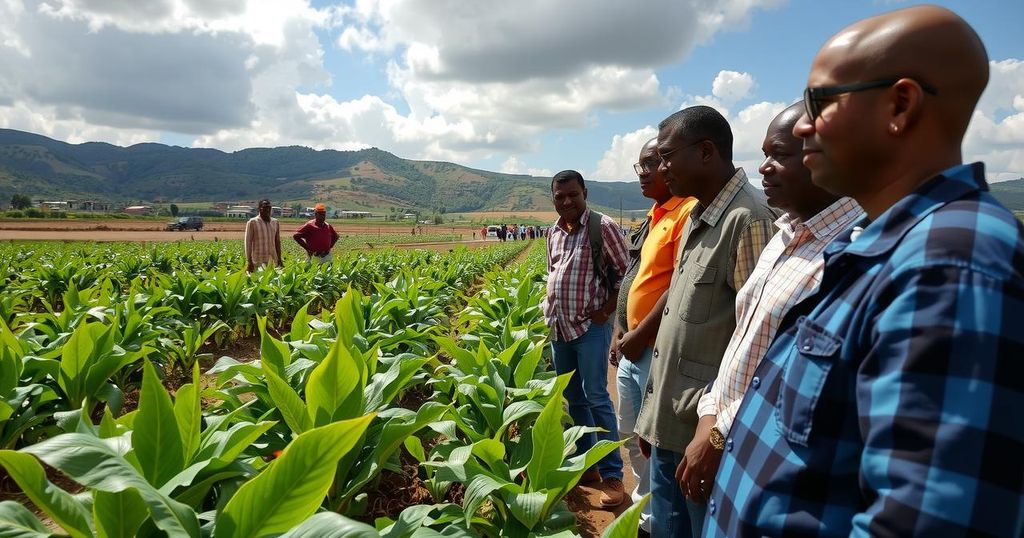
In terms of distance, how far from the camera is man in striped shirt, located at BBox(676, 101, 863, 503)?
1484 mm

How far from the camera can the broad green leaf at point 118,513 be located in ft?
4.85

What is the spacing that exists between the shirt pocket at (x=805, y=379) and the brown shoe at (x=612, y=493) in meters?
2.53

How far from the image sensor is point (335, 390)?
2275 millimetres

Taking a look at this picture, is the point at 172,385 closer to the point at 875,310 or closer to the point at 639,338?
the point at 639,338

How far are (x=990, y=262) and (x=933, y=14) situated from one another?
457 mm

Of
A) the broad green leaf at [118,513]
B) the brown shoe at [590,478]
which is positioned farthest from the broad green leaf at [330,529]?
the brown shoe at [590,478]

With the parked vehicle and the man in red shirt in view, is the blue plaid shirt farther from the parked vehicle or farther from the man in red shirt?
the parked vehicle

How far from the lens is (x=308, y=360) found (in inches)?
123

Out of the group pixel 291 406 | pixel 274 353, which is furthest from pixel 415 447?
pixel 274 353

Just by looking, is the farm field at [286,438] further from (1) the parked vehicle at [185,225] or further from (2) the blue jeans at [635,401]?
(1) the parked vehicle at [185,225]

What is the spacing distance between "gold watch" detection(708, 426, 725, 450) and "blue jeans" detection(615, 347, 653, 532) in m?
1.08

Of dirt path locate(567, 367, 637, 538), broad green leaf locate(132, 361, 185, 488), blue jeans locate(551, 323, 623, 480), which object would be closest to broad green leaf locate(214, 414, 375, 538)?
broad green leaf locate(132, 361, 185, 488)

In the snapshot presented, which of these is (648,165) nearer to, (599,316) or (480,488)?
(599,316)

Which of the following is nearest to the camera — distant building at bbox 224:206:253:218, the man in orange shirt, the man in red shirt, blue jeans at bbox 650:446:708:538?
blue jeans at bbox 650:446:708:538
